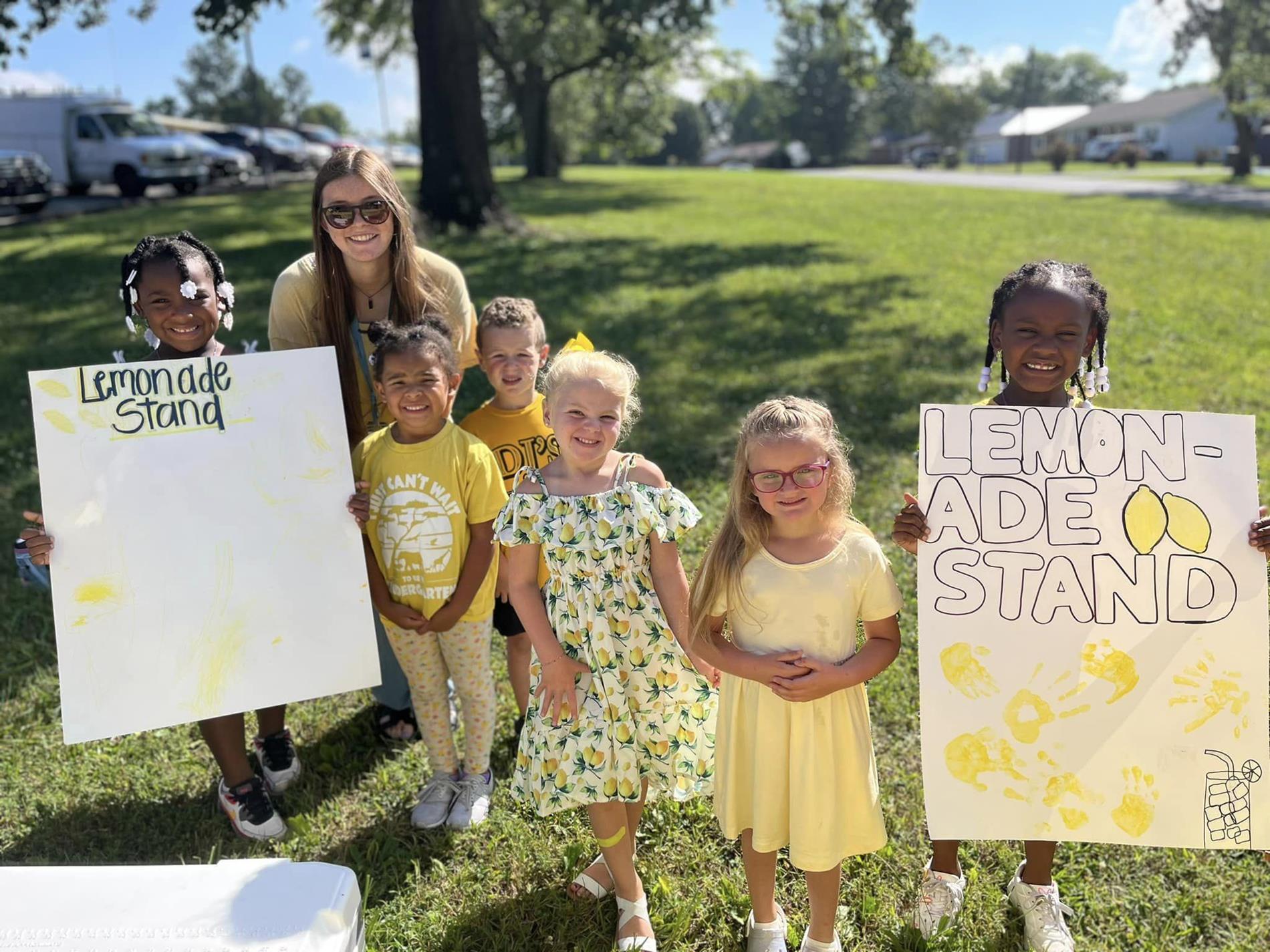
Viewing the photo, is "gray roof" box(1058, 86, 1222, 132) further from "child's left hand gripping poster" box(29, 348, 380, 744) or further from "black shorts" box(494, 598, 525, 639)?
"child's left hand gripping poster" box(29, 348, 380, 744)

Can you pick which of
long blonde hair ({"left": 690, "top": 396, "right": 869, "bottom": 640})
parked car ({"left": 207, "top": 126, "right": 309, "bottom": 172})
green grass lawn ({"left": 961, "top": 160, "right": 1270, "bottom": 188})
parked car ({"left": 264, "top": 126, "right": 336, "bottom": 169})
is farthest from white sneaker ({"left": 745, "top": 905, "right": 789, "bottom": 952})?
parked car ({"left": 264, "top": 126, "right": 336, "bottom": 169})

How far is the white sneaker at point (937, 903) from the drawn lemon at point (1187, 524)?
1065 millimetres

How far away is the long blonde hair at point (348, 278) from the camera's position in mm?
2764

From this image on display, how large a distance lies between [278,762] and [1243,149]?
3743 cm

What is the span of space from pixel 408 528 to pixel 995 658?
1.63 metres

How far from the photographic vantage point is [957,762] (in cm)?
216

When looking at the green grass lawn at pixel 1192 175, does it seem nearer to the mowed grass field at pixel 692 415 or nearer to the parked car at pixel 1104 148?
the parked car at pixel 1104 148

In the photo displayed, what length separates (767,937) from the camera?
228 cm

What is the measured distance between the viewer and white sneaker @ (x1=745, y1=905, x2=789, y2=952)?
2.27 metres

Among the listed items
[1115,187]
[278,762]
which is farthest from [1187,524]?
[1115,187]

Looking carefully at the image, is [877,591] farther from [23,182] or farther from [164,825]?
[23,182]

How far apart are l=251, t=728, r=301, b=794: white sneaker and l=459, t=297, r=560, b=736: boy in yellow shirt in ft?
2.67

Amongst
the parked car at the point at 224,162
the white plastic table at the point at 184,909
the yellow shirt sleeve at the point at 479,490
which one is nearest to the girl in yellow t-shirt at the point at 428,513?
the yellow shirt sleeve at the point at 479,490

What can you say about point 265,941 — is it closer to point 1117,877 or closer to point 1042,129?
point 1117,877
